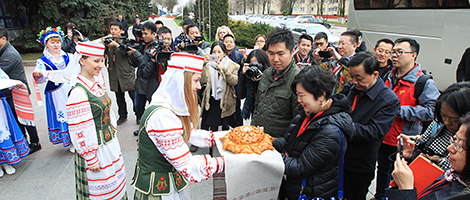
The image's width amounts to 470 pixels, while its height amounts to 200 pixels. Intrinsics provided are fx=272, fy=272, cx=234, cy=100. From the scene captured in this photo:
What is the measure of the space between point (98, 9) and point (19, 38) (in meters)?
3.85

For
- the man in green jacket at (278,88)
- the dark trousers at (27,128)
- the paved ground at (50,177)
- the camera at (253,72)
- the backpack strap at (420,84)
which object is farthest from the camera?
the dark trousers at (27,128)

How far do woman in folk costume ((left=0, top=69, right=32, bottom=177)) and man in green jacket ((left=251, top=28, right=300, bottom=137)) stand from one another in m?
3.47

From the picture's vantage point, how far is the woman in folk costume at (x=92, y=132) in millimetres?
2271

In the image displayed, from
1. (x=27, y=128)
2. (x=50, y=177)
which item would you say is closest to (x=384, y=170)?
(x=50, y=177)

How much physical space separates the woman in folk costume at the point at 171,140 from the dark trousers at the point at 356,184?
1491 mm

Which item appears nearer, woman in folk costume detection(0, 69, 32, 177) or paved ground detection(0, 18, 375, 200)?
paved ground detection(0, 18, 375, 200)

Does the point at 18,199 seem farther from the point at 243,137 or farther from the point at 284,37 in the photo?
the point at 284,37

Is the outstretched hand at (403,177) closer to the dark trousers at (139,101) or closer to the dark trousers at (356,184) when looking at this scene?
the dark trousers at (356,184)

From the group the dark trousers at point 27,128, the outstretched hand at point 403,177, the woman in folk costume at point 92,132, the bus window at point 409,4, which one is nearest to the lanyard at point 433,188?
the outstretched hand at point 403,177

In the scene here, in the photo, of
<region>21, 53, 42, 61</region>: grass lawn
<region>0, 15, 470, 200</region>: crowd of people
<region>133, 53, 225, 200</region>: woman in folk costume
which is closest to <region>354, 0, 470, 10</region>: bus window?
<region>0, 15, 470, 200</region>: crowd of people

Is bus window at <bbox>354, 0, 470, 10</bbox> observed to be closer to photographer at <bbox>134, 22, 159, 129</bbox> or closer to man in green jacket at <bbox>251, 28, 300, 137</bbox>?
man in green jacket at <bbox>251, 28, 300, 137</bbox>

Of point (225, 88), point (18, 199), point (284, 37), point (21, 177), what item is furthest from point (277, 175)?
point (21, 177)

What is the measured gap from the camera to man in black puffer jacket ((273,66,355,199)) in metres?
1.80

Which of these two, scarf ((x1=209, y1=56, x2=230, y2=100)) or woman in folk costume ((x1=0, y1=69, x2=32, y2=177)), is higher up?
scarf ((x1=209, y1=56, x2=230, y2=100))
